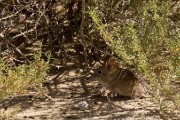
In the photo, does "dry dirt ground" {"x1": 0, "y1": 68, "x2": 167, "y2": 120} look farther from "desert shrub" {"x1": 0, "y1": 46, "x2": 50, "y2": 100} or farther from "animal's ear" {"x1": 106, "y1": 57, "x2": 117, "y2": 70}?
"desert shrub" {"x1": 0, "y1": 46, "x2": 50, "y2": 100}

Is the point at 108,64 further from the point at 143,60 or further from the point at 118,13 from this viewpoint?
the point at 143,60

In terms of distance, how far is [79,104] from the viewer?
5.14 metres

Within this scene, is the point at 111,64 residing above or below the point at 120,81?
above

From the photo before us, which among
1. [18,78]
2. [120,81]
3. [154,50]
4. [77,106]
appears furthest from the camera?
[120,81]

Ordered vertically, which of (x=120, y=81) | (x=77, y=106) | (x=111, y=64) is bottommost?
(x=77, y=106)

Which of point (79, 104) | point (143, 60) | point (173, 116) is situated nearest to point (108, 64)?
point (79, 104)

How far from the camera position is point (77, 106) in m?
5.16

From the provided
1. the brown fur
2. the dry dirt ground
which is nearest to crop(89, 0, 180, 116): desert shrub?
the dry dirt ground

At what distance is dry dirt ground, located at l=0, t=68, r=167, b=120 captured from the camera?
494 centimetres

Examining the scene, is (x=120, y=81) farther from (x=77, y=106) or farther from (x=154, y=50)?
(x=154, y=50)

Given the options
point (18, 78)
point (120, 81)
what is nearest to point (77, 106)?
point (120, 81)

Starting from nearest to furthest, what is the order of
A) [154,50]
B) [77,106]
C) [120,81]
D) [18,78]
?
[18,78] < [154,50] < [77,106] < [120,81]

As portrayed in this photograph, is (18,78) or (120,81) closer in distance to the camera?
(18,78)

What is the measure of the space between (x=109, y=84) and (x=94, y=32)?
2.18ft
